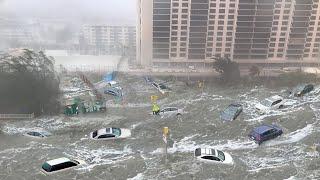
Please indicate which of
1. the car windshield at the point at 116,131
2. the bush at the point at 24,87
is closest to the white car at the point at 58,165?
the car windshield at the point at 116,131

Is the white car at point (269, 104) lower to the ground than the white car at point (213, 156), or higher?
higher

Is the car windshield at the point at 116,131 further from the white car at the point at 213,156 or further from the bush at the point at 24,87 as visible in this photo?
the bush at the point at 24,87

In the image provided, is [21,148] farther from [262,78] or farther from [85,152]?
[262,78]

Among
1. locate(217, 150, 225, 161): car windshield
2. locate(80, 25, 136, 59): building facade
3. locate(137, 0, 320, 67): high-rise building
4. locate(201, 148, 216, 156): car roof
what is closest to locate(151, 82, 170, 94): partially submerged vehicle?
locate(137, 0, 320, 67): high-rise building

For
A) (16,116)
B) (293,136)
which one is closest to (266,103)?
(293,136)

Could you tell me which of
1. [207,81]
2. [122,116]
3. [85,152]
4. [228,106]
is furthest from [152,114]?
[207,81]

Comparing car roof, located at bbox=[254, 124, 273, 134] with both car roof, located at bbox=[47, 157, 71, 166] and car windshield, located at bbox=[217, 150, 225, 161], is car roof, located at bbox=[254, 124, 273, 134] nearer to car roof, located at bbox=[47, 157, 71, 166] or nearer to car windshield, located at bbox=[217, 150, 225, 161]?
car windshield, located at bbox=[217, 150, 225, 161]
